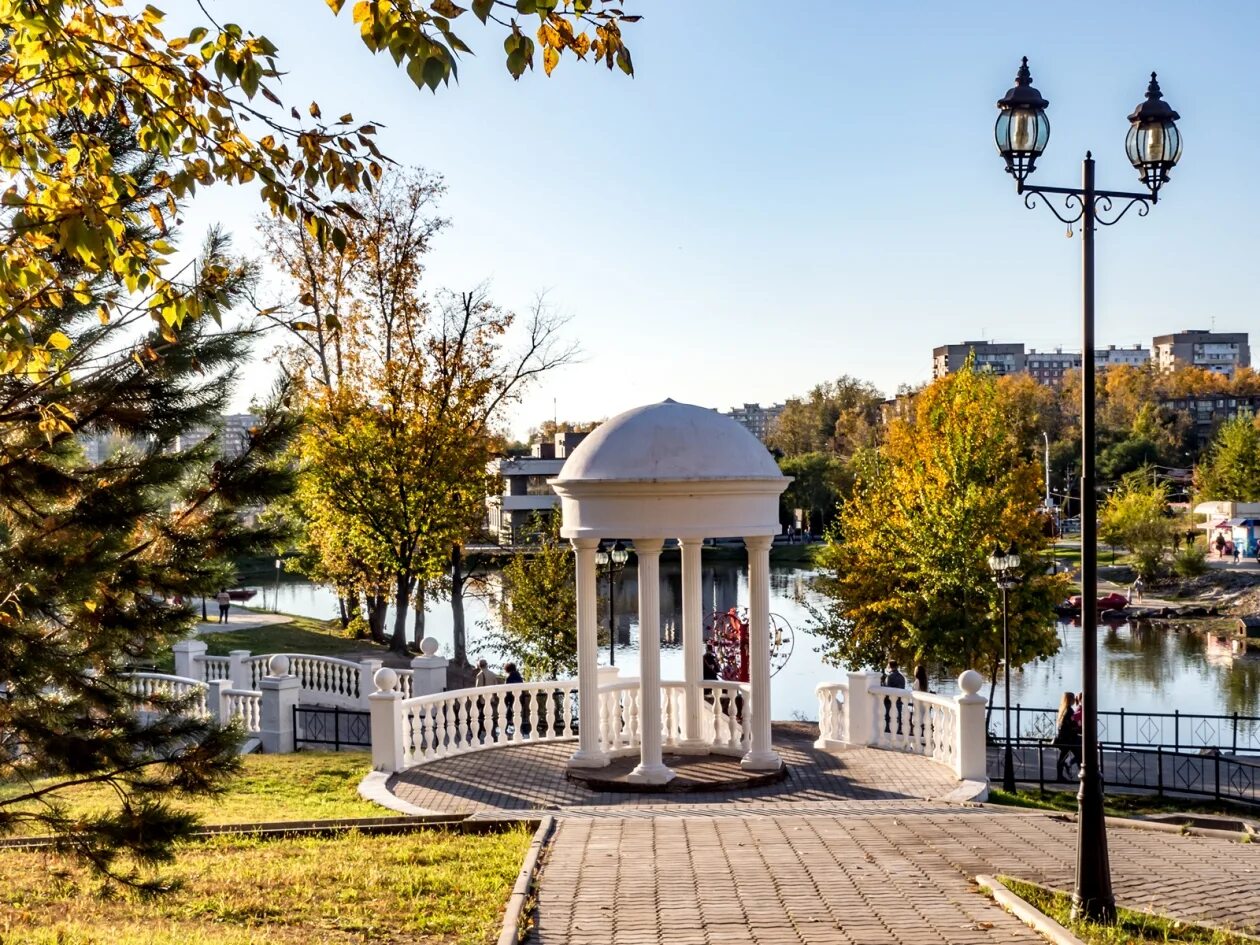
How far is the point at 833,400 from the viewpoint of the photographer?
394ft

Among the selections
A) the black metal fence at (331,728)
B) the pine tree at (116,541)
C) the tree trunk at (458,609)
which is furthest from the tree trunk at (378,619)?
the pine tree at (116,541)

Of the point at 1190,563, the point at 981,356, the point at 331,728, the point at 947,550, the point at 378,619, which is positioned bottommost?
the point at 1190,563

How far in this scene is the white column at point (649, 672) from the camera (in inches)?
524

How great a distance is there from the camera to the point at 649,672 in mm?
13414

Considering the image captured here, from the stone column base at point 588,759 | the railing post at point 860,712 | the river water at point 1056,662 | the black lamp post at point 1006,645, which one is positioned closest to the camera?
the stone column base at point 588,759

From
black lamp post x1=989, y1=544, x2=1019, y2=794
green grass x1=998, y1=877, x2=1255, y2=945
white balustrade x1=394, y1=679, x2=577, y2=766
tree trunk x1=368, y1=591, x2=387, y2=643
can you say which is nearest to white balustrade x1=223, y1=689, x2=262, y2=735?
white balustrade x1=394, y1=679, x2=577, y2=766

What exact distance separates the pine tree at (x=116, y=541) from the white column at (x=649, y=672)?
263 inches

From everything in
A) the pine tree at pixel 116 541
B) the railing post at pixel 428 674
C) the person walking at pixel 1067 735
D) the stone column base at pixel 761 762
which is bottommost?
the person walking at pixel 1067 735

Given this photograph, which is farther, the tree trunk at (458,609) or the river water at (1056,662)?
the river water at (1056,662)

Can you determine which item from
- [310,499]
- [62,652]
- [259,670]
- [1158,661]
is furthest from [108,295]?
[1158,661]

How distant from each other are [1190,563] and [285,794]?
2377 inches

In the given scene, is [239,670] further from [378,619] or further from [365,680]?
[378,619]

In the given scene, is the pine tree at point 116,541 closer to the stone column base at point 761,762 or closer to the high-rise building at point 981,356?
the stone column base at point 761,762

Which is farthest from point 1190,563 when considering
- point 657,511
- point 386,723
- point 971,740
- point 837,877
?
point 837,877
